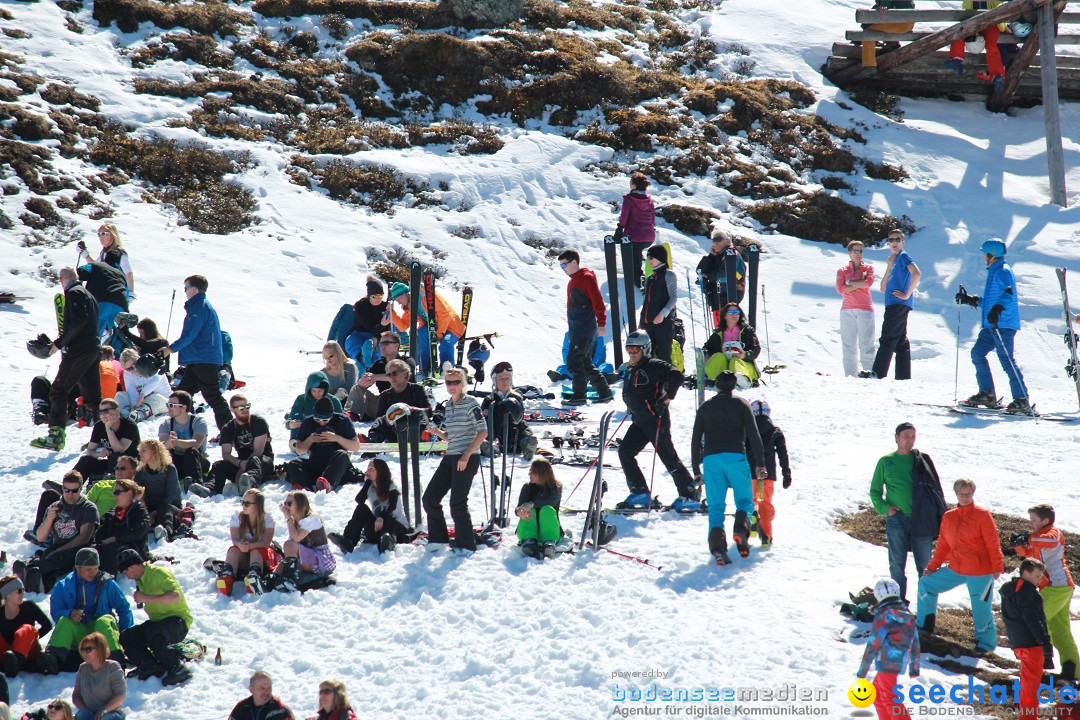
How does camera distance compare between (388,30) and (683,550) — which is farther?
(388,30)

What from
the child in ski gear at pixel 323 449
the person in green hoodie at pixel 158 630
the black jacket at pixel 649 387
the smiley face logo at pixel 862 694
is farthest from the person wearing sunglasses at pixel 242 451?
the smiley face logo at pixel 862 694

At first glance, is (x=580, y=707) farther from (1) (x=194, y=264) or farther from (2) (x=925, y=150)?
(2) (x=925, y=150)

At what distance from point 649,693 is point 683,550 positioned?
7.71 ft

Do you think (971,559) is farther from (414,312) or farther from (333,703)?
(414,312)

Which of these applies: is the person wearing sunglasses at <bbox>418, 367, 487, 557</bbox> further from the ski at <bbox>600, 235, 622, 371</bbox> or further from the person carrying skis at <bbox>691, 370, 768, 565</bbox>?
the ski at <bbox>600, 235, 622, 371</bbox>

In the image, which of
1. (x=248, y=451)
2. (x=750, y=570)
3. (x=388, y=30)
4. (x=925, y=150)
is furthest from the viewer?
(x=388, y=30)

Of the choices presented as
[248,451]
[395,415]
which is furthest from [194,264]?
[395,415]

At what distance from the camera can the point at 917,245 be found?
878 inches

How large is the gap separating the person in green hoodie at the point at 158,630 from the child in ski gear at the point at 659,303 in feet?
22.7

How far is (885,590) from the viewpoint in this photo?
6.46 m

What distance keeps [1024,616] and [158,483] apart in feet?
23.8

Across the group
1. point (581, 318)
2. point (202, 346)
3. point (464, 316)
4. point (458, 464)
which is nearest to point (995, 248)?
point (581, 318)

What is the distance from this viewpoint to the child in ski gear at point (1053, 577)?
6910 millimetres

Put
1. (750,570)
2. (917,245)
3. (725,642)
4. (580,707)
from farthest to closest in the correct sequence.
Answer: (917,245) < (750,570) < (725,642) < (580,707)
